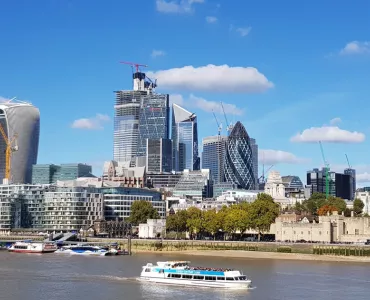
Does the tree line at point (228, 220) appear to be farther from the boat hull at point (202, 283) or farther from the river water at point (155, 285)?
the boat hull at point (202, 283)

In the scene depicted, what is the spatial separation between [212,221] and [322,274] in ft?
234

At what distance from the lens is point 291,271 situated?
342ft

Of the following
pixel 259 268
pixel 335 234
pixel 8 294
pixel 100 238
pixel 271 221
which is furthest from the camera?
pixel 100 238

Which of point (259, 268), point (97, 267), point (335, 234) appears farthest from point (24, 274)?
point (335, 234)

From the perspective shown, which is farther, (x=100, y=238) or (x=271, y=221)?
(x=100, y=238)

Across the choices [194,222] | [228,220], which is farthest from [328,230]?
[194,222]

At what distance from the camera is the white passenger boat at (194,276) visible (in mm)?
87812

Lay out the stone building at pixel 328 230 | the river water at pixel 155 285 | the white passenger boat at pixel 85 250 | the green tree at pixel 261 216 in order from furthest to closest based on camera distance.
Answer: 1. the green tree at pixel 261 216
2. the stone building at pixel 328 230
3. the white passenger boat at pixel 85 250
4. the river water at pixel 155 285

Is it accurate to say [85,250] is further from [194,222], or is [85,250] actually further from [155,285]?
[155,285]

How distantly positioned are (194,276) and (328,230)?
62.2m

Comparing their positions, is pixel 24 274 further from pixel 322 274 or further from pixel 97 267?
pixel 322 274

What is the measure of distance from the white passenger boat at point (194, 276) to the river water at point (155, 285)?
2.18 m

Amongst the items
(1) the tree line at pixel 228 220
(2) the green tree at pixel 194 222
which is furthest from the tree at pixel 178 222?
(2) the green tree at pixel 194 222

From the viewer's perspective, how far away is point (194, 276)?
91.6 metres
